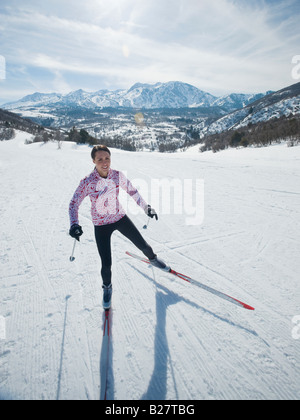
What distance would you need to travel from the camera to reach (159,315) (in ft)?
9.51

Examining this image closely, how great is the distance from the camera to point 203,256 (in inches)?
163

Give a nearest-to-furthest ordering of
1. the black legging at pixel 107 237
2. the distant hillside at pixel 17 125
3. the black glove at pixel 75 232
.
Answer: the black glove at pixel 75 232
the black legging at pixel 107 237
the distant hillside at pixel 17 125

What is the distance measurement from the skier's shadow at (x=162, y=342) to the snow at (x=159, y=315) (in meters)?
0.01

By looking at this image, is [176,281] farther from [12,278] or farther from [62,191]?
[62,191]

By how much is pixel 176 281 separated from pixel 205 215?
3.12m

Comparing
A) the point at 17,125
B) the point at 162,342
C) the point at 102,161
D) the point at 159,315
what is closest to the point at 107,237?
the point at 102,161

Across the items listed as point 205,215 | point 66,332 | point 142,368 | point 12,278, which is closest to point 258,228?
point 205,215

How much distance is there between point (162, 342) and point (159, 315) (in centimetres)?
39

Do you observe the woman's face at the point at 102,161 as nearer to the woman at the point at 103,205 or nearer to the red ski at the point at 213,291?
the woman at the point at 103,205

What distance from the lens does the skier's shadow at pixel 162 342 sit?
2098 mm

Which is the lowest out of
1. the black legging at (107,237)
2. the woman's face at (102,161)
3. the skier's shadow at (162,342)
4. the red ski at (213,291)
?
the skier's shadow at (162,342)

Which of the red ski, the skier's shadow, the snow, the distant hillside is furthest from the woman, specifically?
the distant hillside

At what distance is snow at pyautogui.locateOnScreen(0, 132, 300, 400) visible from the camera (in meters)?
2.14

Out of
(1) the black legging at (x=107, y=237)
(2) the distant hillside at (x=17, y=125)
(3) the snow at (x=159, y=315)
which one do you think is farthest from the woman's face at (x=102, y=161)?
(2) the distant hillside at (x=17, y=125)
